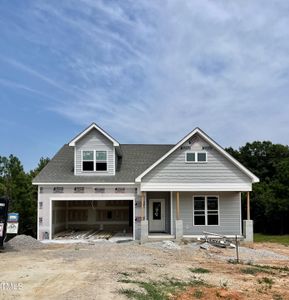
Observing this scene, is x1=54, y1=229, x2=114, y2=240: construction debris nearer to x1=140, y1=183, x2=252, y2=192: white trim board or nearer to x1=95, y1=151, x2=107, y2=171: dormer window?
x1=140, y1=183, x2=252, y2=192: white trim board

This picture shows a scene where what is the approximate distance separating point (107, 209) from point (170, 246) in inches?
355

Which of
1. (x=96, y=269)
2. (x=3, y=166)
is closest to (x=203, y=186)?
(x=96, y=269)

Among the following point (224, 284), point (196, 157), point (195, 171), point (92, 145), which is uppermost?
point (92, 145)

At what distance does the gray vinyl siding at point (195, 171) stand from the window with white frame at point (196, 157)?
0.60 ft

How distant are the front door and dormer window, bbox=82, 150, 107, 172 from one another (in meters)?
3.86

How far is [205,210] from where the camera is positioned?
26.3 m

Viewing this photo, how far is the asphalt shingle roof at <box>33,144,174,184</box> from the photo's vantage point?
26062 millimetres

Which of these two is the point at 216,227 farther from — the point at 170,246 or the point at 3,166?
the point at 3,166

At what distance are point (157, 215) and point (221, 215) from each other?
4030mm

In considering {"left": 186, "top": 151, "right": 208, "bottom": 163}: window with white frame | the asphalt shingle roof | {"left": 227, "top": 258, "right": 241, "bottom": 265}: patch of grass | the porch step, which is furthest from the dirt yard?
{"left": 186, "top": 151, "right": 208, "bottom": 163}: window with white frame

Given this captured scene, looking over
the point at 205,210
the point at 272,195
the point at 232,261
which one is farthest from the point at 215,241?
the point at 272,195

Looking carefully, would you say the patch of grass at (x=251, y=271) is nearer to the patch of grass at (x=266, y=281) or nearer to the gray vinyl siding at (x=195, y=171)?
the patch of grass at (x=266, y=281)

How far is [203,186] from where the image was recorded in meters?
25.5

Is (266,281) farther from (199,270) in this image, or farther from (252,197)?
(252,197)
